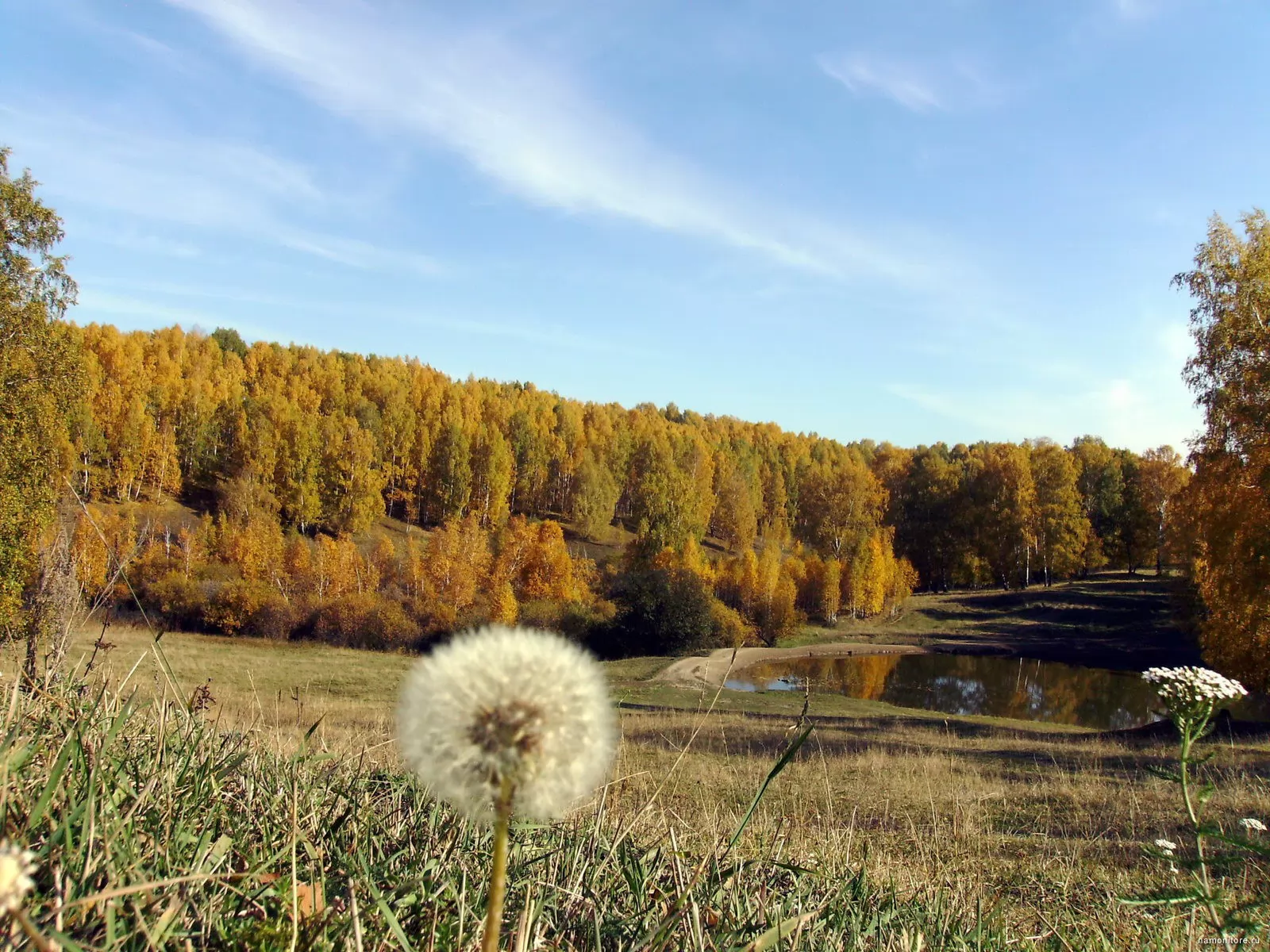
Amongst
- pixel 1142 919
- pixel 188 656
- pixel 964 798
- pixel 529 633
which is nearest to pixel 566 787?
pixel 529 633

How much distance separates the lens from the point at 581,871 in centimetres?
208

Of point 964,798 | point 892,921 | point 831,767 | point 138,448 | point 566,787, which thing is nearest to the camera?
point 566,787

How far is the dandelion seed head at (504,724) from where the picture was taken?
1.03 metres

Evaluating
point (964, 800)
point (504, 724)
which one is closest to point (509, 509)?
point (964, 800)

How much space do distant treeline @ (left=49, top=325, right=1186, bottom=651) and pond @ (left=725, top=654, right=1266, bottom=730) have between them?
6.67m

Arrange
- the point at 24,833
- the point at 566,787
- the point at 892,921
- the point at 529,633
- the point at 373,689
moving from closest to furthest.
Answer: the point at 566,787 → the point at 529,633 → the point at 24,833 → the point at 892,921 → the point at 373,689

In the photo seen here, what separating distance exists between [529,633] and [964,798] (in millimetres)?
12593

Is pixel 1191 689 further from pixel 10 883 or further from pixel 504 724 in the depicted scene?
pixel 10 883

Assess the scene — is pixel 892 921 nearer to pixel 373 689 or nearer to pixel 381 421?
pixel 373 689

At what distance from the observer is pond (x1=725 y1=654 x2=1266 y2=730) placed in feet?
119

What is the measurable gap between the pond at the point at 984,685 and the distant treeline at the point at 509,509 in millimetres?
6674

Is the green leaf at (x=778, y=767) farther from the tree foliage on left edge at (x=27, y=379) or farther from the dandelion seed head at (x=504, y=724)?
the tree foliage on left edge at (x=27, y=379)

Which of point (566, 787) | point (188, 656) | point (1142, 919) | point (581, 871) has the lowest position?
point (188, 656)

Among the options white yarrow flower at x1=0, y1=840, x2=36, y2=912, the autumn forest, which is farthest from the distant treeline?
white yarrow flower at x1=0, y1=840, x2=36, y2=912
